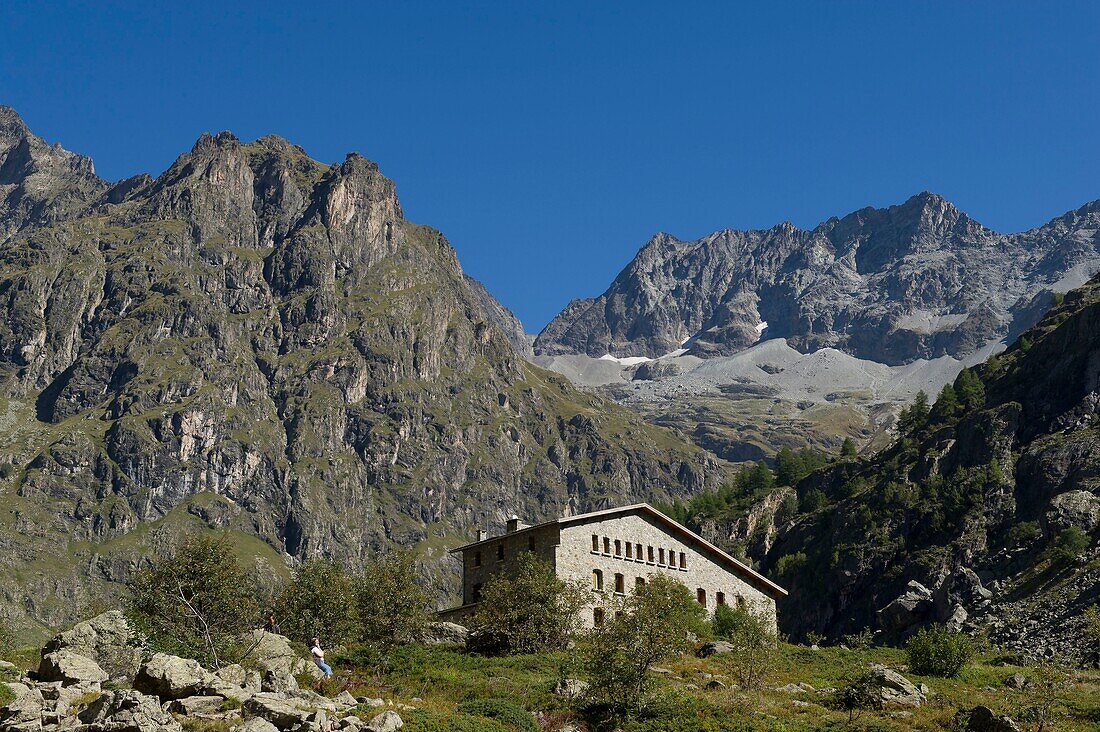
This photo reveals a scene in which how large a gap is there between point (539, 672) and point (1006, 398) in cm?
11898

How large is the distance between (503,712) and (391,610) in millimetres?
28820

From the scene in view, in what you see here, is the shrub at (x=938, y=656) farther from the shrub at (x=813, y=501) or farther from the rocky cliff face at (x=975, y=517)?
the shrub at (x=813, y=501)

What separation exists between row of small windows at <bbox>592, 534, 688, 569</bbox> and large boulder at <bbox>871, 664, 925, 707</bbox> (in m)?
37.6

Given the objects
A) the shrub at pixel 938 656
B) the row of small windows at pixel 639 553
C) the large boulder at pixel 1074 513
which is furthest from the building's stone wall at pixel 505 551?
the large boulder at pixel 1074 513

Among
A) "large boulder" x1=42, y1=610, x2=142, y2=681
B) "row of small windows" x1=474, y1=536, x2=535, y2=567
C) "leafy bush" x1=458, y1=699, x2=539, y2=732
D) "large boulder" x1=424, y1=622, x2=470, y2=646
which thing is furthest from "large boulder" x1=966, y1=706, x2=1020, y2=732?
"row of small windows" x1=474, y1=536, x2=535, y2=567

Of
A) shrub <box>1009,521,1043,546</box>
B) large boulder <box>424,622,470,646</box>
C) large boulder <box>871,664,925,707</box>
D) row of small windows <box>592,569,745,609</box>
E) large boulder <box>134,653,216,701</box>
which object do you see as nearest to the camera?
large boulder <box>134,653,216,701</box>

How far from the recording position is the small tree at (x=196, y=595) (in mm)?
64875

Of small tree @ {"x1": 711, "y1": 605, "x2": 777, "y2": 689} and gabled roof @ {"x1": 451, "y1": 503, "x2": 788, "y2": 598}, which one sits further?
gabled roof @ {"x1": 451, "y1": 503, "x2": 788, "y2": 598}

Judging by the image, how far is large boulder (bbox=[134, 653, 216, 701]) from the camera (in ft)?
140

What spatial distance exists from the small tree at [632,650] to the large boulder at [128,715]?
66.8ft

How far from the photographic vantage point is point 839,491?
188250mm

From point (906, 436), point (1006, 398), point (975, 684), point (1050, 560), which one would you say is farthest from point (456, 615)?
point (906, 436)

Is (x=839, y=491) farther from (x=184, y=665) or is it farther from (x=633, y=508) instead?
(x=184, y=665)

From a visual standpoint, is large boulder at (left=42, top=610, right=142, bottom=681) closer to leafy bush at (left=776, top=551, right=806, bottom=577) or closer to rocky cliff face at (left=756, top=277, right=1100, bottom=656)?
rocky cliff face at (left=756, top=277, right=1100, bottom=656)
